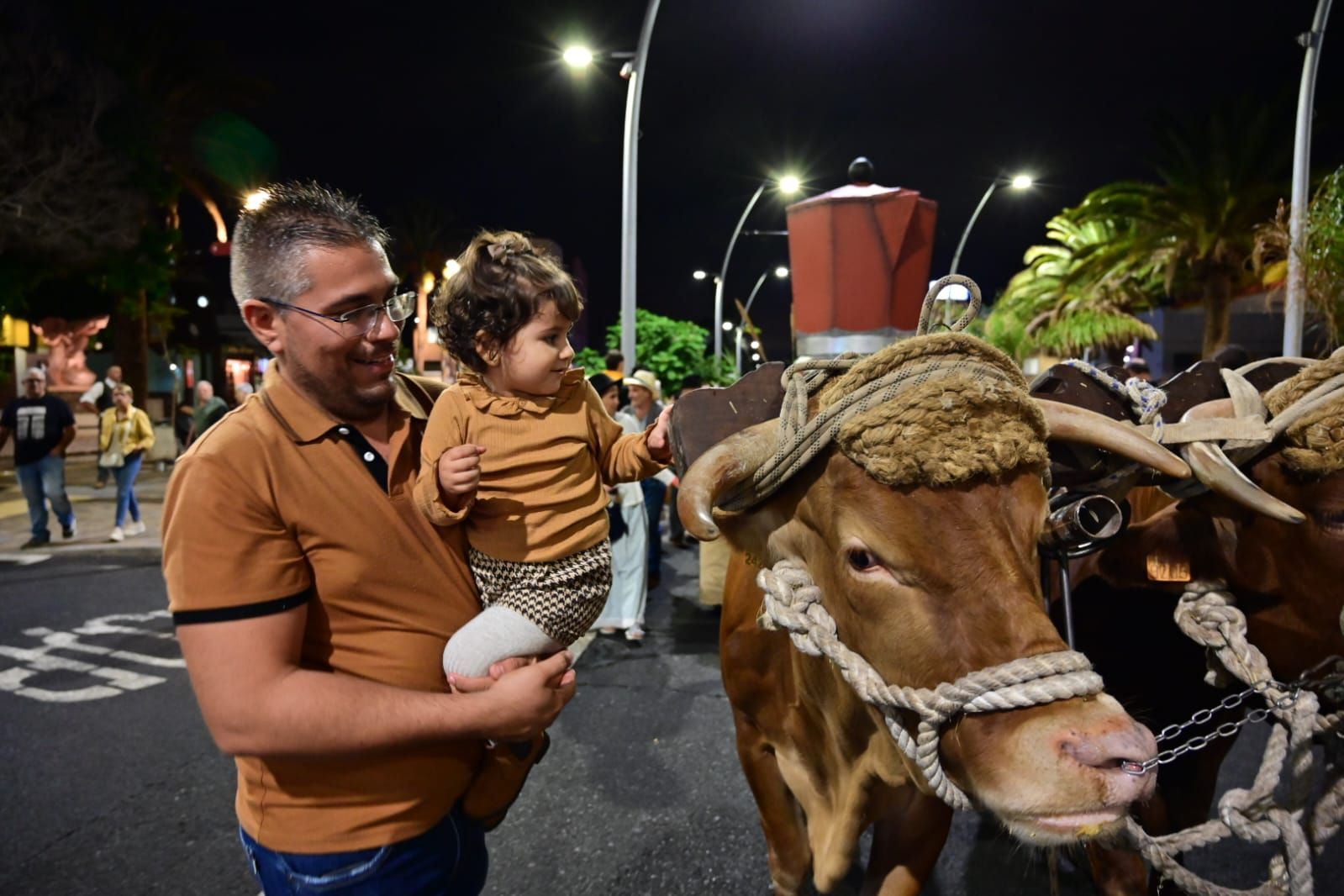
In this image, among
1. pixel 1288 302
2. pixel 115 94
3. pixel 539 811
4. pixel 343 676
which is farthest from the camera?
pixel 115 94

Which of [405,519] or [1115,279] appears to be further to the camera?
[1115,279]

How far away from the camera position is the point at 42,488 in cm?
993

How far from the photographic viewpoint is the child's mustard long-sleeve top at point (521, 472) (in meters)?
1.87

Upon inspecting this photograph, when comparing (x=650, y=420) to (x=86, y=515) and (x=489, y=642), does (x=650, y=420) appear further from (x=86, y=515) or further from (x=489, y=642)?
(x=86, y=515)

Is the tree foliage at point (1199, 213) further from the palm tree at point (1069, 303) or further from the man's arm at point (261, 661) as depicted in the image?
the man's arm at point (261, 661)

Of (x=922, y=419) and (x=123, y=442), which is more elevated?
(x=922, y=419)

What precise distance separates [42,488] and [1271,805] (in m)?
12.5

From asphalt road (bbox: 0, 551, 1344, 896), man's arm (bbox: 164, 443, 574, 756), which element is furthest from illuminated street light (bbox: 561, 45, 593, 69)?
man's arm (bbox: 164, 443, 574, 756)

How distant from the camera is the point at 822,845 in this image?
2.45 metres

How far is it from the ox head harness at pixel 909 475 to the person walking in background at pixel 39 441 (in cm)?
1086

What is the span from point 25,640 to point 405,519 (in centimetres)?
694

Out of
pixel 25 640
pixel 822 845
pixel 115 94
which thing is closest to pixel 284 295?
pixel 822 845

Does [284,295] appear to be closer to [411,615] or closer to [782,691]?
[411,615]

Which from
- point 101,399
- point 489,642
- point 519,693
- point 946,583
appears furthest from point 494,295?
point 101,399
